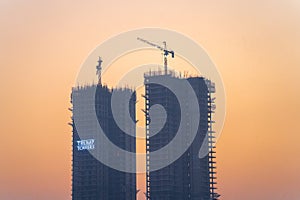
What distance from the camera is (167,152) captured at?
209 ft

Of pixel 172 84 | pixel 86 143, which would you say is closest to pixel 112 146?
pixel 86 143

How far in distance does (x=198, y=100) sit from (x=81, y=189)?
1193cm

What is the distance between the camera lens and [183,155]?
61969 millimetres

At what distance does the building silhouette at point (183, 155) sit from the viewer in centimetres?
6153

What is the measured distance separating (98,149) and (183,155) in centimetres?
807

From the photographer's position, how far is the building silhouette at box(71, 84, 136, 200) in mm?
65375

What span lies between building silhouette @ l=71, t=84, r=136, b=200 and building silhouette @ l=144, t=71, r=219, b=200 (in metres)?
2.39

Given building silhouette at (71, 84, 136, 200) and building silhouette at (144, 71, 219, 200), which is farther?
building silhouette at (71, 84, 136, 200)

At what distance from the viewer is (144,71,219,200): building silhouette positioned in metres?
61.5

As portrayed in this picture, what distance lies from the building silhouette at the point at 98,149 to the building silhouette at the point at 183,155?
239cm

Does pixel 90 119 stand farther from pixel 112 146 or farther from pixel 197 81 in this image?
pixel 197 81

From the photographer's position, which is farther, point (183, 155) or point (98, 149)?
point (98, 149)

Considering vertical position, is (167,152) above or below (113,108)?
below

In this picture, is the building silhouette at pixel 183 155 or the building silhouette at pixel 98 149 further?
the building silhouette at pixel 98 149
